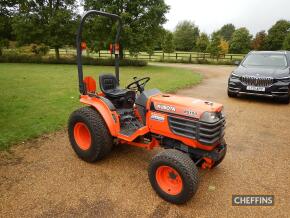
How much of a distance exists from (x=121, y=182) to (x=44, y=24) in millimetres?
22131

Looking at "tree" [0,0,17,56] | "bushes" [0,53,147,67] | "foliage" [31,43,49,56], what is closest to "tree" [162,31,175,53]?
"bushes" [0,53,147,67]

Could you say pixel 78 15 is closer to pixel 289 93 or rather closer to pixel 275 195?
pixel 289 93

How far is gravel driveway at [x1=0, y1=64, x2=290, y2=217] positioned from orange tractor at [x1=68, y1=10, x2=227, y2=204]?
251 millimetres

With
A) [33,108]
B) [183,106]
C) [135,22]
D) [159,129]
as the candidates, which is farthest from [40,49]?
[183,106]

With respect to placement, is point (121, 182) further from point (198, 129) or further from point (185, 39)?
point (185, 39)

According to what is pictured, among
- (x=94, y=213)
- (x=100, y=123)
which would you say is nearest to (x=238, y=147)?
(x=100, y=123)

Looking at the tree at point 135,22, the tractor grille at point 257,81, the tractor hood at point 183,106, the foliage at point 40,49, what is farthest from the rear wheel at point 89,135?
the foliage at point 40,49

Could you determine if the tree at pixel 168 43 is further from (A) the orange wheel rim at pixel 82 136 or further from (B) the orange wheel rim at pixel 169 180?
(B) the orange wheel rim at pixel 169 180

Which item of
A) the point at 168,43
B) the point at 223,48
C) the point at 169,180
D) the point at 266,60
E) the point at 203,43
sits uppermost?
the point at 203,43

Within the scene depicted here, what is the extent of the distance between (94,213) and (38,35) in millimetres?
22767

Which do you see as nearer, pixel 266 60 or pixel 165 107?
pixel 165 107

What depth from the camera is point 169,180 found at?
11.2ft

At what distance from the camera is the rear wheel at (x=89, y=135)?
13.1 feet

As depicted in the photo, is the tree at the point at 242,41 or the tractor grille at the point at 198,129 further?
the tree at the point at 242,41
